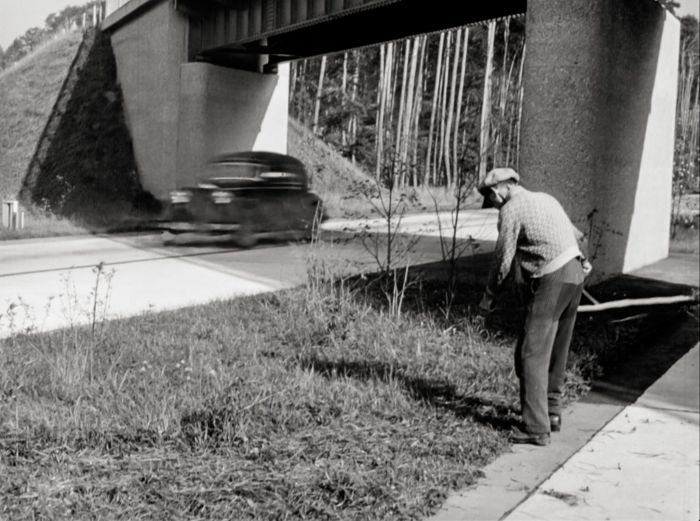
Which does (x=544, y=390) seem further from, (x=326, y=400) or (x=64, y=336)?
(x=64, y=336)

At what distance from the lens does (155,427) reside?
4.58 m

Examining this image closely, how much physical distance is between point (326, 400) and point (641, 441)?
205cm

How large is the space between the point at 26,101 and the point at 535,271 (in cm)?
342

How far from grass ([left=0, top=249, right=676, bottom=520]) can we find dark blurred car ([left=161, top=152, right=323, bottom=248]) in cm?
154

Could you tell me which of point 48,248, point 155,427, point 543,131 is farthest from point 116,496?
point 543,131

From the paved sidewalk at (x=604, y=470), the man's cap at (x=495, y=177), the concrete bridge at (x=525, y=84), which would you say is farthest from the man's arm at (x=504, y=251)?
the concrete bridge at (x=525, y=84)

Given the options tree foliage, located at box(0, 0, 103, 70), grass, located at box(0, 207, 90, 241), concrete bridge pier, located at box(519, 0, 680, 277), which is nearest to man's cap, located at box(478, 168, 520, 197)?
tree foliage, located at box(0, 0, 103, 70)

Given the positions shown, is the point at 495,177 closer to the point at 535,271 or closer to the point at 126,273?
the point at 535,271

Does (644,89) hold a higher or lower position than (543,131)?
higher

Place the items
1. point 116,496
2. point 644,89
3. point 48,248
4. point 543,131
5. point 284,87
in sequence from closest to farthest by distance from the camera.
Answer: point 48,248 → point 284,87 → point 116,496 → point 543,131 → point 644,89

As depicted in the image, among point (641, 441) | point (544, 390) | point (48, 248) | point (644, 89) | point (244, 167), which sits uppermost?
point (644, 89)

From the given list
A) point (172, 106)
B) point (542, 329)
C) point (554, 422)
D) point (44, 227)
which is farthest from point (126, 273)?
point (554, 422)

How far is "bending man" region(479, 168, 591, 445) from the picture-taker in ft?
16.4

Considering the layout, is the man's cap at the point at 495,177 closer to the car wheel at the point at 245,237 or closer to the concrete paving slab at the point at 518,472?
the concrete paving slab at the point at 518,472
